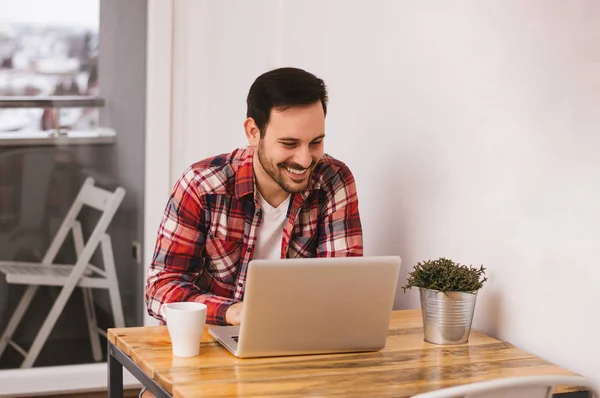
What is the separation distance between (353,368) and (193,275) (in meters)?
0.71

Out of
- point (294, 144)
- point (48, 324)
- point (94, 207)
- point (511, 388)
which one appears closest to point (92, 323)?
point (48, 324)

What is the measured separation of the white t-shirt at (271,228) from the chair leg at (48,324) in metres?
1.63

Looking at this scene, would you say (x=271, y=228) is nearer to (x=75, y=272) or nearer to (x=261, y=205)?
(x=261, y=205)

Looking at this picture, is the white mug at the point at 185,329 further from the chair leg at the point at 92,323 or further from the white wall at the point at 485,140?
the chair leg at the point at 92,323

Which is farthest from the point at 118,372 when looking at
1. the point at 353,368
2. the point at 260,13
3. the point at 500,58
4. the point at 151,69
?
the point at 151,69

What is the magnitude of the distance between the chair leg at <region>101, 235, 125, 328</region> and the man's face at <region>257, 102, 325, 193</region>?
1.73 meters

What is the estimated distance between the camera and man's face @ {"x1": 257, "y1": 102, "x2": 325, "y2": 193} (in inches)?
85.4

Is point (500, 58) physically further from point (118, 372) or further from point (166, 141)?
point (166, 141)

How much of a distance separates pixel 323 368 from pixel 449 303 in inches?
14.2

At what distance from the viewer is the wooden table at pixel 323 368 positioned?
1.55 meters

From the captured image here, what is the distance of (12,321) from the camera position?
367 cm

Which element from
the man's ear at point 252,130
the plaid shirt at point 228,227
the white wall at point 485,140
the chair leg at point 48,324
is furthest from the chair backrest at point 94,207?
the man's ear at point 252,130

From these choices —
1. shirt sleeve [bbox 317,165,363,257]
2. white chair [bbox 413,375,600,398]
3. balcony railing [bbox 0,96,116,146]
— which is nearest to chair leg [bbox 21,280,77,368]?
balcony railing [bbox 0,96,116,146]

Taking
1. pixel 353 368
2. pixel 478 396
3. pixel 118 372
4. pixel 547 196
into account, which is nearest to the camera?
pixel 478 396
